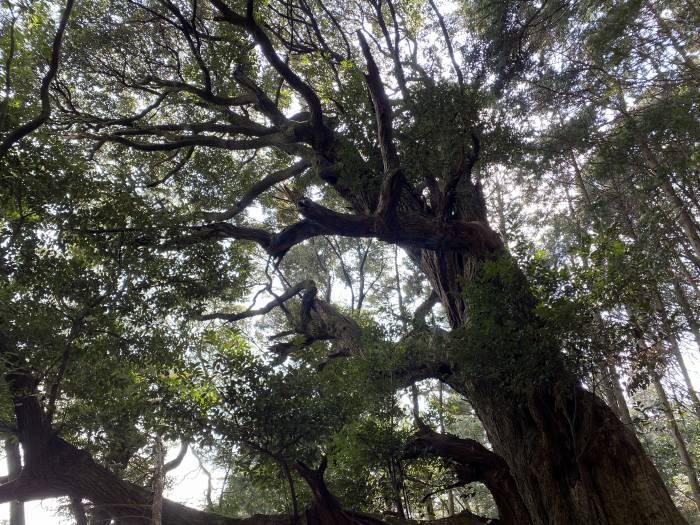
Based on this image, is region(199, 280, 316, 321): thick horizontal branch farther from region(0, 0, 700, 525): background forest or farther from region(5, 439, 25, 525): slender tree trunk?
region(5, 439, 25, 525): slender tree trunk

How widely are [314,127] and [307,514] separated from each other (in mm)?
4934

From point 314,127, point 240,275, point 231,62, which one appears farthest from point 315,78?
point 240,275

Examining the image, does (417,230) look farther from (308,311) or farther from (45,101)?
(45,101)

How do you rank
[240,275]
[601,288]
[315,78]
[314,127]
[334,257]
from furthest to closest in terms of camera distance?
[334,257] < [315,78] < [314,127] < [240,275] < [601,288]

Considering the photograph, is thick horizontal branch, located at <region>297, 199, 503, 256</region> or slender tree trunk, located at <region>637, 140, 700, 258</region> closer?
thick horizontal branch, located at <region>297, 199, 503, 256</region>

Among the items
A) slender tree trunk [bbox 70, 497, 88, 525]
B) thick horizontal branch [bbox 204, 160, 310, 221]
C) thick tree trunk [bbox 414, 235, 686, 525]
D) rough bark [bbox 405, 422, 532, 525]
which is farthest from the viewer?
thick horizontal branch [bbox 204, 160, 310, 221]

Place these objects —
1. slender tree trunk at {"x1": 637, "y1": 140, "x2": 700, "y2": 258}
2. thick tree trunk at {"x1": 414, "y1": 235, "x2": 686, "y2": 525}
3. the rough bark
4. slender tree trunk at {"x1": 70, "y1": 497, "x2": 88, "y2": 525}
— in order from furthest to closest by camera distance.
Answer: slender tree trunk at {"x1": 637, "y1": 140, "x2": 700, "y2": 258} < slender tree trunk at {"x1": 70, "y1": 497, "x2": 88, "y2": 525} < the rough bark < thick tree trunk at {"x1": 414, "y1": 235, "x2": 686, "y2": 525}

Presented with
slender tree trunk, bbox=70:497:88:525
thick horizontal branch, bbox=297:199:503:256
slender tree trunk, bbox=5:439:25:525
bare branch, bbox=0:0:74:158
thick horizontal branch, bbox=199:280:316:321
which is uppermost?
bare branch, bbox=0:0:74:158

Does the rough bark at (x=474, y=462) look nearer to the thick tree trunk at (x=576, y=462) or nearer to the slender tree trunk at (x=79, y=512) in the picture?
the thick tree trunk at (x=576, y=462)

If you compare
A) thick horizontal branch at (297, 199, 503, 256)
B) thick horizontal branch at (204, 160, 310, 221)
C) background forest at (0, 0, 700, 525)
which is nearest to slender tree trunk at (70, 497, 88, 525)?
background forest at (0, 0, 700, 525)

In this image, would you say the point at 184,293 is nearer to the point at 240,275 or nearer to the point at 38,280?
the point at 240,275

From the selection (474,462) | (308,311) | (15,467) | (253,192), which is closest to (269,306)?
(308,311)

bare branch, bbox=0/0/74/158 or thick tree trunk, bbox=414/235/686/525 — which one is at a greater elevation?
bare branch, bbox=0/0/74/158

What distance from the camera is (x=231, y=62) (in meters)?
7.27
